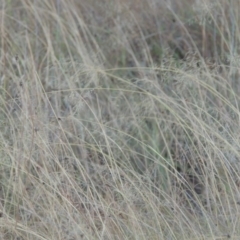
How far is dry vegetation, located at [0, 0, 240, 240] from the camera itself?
2.49m

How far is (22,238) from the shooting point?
2475 millimetres

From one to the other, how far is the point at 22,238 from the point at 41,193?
0.17m

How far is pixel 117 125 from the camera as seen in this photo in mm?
A: 3219

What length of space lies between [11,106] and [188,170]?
722 millimetres

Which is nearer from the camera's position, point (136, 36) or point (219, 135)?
point (219, 135)

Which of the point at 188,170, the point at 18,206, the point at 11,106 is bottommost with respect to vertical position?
the point at 188,170

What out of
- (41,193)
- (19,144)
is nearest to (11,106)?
(19,144)

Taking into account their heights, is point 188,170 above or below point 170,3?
below

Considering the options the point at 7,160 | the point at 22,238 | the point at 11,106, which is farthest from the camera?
the point at 11,106

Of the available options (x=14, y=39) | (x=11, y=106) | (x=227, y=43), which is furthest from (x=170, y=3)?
(x=11, y=106)

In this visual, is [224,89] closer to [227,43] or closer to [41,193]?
[227,43]

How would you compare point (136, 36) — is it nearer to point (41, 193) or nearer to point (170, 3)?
point (170, 3)

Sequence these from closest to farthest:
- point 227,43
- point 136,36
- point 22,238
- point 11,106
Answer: point 22,238, point 11,106, point 227,43, point 136,36

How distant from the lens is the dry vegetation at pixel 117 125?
8.17 feet
